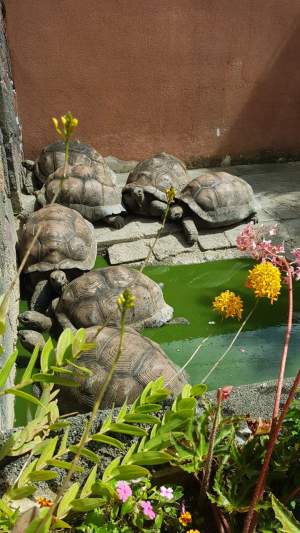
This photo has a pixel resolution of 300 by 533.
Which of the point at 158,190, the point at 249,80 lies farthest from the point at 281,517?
the point at 249,80

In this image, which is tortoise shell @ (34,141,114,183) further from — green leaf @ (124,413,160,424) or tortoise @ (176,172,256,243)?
green leaf @ (124,413,160,424)

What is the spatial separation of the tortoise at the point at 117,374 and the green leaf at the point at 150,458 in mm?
1125

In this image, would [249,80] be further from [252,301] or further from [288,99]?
[252,301]

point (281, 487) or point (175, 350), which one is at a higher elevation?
point (281, 487)

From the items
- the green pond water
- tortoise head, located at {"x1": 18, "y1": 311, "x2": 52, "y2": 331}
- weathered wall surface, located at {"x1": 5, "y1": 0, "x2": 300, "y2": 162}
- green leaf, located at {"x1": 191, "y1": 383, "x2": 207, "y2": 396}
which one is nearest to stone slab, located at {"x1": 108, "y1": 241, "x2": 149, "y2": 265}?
the green pond water

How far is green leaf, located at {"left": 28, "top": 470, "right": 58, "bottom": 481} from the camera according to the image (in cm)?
167

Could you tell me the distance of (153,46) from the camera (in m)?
6.39

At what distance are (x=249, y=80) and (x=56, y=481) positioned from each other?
621 centimetres

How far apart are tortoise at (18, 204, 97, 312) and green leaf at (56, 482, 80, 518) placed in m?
2.84

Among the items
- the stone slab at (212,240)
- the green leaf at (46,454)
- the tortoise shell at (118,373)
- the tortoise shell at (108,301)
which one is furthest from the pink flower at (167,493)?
the stone slab at (212,240)

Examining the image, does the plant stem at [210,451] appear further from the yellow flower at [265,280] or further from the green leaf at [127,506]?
the yellow flower at [265,280]

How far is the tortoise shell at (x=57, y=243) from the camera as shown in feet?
15.2

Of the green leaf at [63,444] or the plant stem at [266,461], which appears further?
the green leaf at [63,444]

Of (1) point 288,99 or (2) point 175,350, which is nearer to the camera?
(2) point 175,350
